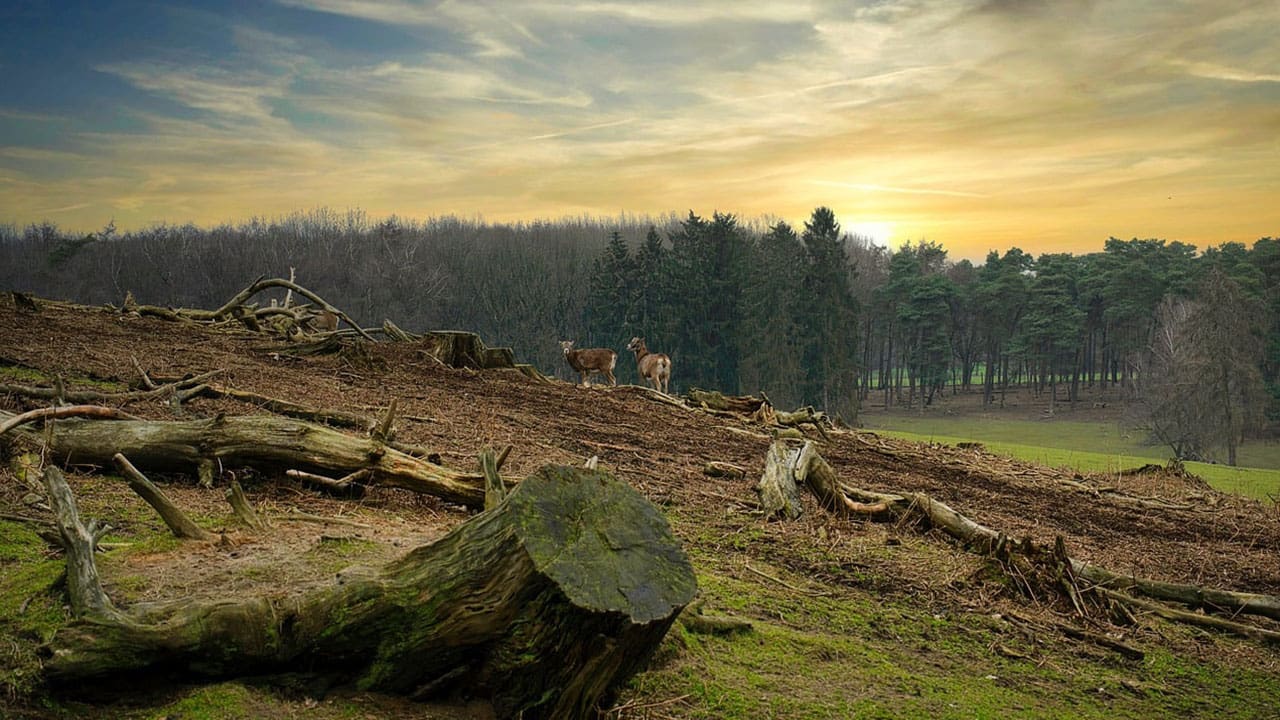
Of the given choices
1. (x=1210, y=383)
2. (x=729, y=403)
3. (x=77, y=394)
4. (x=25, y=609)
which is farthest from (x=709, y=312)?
(x=25, y=609)

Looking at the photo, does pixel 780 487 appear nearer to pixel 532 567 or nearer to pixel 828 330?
pixel 532 567

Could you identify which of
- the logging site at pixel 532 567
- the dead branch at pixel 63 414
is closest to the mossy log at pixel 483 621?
the logging site at pixel 532 567

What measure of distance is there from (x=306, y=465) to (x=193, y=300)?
78.8 meters

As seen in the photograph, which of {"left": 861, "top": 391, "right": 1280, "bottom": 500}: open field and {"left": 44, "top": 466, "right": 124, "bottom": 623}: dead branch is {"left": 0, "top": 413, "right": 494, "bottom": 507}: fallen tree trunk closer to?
{"left": 44, "top": 466, "right": 124, "bottom": 623}: dead branch

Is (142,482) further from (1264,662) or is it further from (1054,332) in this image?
(1054,332)

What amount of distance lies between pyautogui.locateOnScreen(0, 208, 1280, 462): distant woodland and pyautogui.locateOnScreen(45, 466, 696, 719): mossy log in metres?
54.5

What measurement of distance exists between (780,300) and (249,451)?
59308mm

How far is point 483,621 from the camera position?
356 centimetres

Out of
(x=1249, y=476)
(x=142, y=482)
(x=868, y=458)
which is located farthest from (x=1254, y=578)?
(x=1249, y=476)

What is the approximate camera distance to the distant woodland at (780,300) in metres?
54.8

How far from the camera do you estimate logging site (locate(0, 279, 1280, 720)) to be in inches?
142

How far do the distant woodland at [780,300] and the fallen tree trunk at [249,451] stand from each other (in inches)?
2069

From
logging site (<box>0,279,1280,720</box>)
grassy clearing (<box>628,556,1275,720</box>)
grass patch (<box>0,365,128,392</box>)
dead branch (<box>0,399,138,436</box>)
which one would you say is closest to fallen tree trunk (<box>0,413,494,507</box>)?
logging site (<box>0,279,1280,720</box>)

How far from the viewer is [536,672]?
359 centimetres
